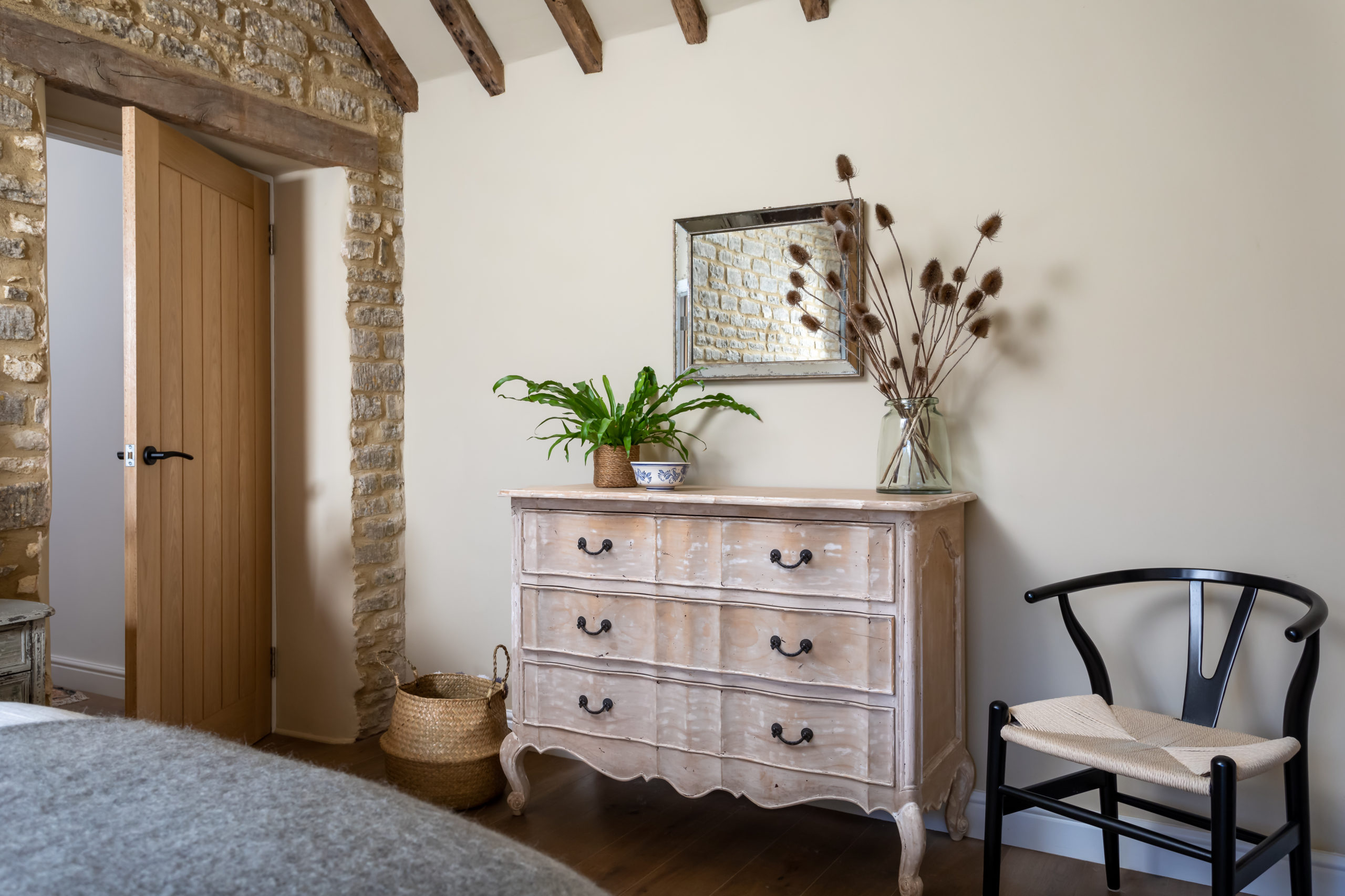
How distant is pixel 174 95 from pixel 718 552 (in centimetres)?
206

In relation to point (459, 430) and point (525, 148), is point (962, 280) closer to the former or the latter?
point (525, 148)

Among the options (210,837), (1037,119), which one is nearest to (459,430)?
(1037,119)

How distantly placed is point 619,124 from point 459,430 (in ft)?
3.92

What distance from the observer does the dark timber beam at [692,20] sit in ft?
8.94

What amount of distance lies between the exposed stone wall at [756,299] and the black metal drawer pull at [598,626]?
34.2 inches

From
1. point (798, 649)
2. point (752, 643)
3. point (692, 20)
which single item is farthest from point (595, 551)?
point (692, 20)

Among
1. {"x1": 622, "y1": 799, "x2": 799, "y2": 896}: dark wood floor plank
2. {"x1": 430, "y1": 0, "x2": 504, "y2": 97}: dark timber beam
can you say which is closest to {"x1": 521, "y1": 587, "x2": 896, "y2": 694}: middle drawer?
{"x1": 622, "y1": 799, "x2": 799, "y2": 896}: dark wood floor plank

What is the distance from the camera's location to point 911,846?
6.59 ft

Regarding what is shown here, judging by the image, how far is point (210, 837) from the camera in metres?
0.71

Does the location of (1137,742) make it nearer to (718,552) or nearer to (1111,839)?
(1111,839)

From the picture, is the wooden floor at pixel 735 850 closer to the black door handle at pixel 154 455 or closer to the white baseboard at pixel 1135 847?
the white baseboard at pixel 1135 847

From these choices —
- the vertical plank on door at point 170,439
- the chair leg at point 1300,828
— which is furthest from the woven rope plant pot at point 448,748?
the chair leg at point 1300,828

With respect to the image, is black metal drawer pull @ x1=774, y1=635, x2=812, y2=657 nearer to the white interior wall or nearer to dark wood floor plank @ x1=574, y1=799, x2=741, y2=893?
dark wood floor plank @ x1=574, y1=799, x2=741, y2=893

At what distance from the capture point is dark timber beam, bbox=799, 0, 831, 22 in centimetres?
258
